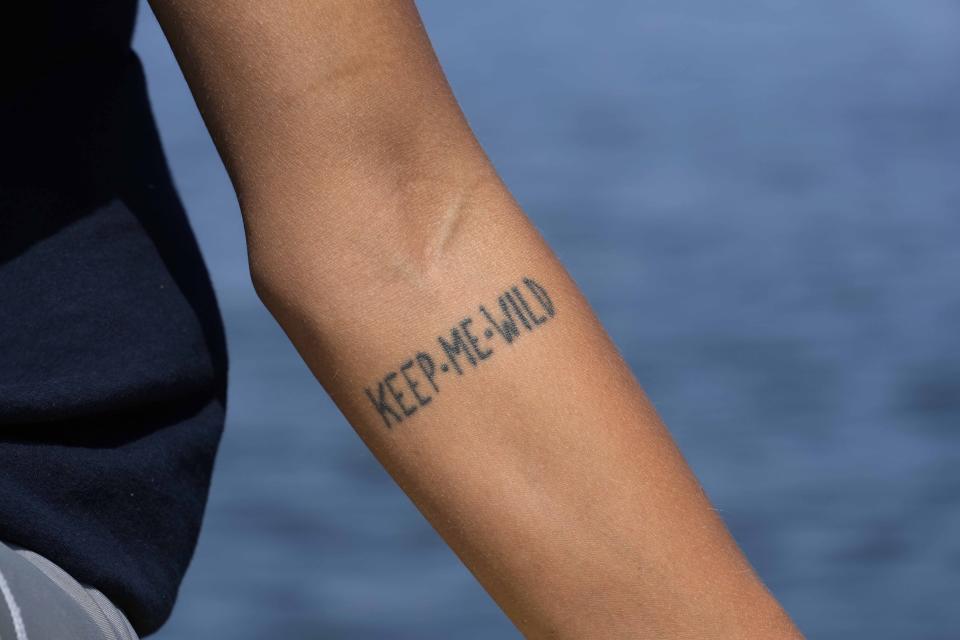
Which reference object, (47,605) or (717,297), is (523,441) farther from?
(717,297)

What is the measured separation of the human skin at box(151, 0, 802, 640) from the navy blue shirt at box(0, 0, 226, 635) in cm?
13

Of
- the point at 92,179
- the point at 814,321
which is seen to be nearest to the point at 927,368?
the point at 814,321

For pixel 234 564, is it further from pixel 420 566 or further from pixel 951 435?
pixel 951 435

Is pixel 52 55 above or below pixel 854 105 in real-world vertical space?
below

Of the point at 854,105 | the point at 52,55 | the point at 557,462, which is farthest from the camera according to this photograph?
the point at 854,105

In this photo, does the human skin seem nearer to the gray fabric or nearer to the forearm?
the forearm

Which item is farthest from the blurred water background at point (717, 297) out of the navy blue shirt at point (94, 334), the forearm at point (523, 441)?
the forearm at point (523, 441)

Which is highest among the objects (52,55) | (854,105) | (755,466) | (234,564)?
(854,105)

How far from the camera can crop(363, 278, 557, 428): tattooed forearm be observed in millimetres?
803

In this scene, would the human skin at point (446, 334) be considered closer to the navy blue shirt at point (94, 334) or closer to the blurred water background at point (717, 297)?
the navy blue shirt at point (94, 334)

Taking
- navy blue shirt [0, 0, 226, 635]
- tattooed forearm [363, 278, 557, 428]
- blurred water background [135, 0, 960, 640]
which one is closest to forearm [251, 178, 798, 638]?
tattooed forearm [363, 278, 557, 428]

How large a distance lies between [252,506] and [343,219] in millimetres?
2407

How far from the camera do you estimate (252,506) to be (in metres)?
3.13

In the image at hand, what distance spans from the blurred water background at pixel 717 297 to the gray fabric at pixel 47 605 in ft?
6.27
